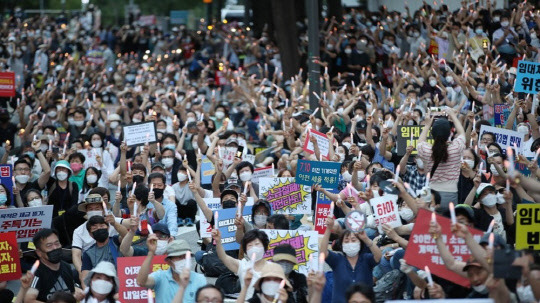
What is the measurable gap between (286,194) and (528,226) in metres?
4.44

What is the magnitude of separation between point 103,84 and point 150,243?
21.0m

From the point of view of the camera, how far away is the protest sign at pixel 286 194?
13031 mm

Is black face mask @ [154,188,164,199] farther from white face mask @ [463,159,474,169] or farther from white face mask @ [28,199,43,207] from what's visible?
white face mask @ [463,159,474,169]

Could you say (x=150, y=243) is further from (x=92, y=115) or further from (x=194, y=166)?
(x=92, y=115)

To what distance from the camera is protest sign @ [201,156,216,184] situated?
52.3ft

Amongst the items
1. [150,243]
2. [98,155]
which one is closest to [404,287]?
[150,243]

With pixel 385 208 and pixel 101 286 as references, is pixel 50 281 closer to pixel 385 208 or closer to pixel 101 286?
pixel 101 286

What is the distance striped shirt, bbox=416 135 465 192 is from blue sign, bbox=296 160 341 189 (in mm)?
2199

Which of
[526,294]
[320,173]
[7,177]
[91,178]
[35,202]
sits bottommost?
[91,178]

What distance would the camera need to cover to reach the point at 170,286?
8.81 meters

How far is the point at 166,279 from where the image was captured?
29.0 ft

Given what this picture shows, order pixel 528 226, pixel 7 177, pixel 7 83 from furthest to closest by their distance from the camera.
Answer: pixel 7 83 < pixel 7 177 < pixel 528 226

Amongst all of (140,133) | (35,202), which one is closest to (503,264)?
(35,202)

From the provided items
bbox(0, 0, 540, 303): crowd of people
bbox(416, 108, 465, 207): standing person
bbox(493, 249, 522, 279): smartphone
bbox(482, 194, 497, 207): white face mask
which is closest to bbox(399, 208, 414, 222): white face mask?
bbox(0, 0, 540, 303): crowd of people
